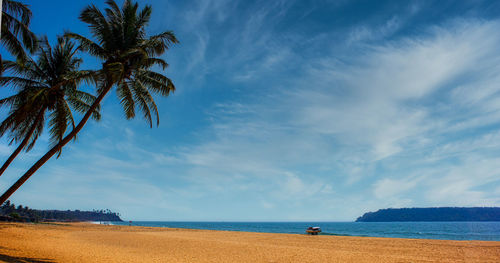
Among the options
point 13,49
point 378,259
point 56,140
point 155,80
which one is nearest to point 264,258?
point 378,259

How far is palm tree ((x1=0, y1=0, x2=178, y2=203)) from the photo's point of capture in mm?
11141

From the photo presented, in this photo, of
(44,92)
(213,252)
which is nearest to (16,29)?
(44,92)

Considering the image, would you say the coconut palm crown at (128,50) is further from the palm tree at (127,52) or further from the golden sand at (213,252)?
the golden sand at (213,252)

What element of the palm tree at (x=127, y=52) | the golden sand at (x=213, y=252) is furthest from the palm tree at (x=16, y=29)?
the golden sand at (x=213, y=252)

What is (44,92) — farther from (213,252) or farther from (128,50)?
(213,252)

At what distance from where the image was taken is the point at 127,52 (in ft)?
35.3

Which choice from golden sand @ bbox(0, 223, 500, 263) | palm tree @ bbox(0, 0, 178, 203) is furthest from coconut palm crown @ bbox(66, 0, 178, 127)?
golden sand @ bbox(0, 223, 500, 263)

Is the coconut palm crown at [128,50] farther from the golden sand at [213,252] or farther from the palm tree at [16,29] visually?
the golden sand at [213,252]

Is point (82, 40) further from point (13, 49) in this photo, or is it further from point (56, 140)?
point (56, 140)

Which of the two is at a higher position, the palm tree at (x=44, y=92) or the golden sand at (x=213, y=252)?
the palm tree at (x=44, y=92)

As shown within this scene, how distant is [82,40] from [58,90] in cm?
290

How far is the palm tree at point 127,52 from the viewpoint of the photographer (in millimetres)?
11141

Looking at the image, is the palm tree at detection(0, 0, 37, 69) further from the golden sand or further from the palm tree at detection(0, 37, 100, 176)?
the golden sand

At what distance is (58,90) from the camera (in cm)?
1243
